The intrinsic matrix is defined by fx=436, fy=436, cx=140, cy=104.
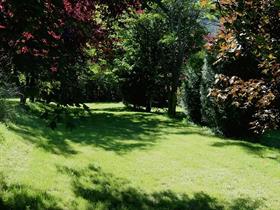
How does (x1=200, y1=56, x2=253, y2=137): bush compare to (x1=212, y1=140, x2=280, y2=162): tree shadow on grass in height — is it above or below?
above

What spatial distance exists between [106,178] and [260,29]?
484cm

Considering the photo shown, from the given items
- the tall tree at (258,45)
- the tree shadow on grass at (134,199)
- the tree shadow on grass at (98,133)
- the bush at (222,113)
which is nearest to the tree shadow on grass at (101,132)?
the tree shadow on grass at (98,133)

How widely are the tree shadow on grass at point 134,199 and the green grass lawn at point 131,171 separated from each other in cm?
Answer: 2

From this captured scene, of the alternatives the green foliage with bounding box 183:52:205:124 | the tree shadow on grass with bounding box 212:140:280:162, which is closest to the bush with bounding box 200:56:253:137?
the tree shadow on grass with bounding box 212:140:280:162

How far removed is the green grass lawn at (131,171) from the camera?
8109 mm

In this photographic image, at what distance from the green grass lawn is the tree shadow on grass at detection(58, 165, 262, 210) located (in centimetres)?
2

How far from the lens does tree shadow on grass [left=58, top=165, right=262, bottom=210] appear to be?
7.88 meters

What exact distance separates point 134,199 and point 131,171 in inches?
88.7

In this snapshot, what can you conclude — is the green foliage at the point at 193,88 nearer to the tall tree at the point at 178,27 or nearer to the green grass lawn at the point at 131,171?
the tall tree at the point at 178,27

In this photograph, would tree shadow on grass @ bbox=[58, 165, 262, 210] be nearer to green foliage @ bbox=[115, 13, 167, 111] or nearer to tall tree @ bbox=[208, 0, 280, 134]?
tall tree @ bbox=[208, 0, 280, 134]

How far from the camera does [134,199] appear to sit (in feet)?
27.0

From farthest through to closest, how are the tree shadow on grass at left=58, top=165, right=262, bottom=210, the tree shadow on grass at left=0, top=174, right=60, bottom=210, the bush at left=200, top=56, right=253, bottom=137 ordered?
the bush at left=200, top=56, right=253, bottom=137 < the tree shadow on grass at left=58, top=165, right=262, bottom=210 < the tree shadow on grass at left=0, top=174, right=60, bottom=210

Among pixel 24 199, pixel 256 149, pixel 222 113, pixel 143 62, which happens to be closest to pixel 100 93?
pixel 143 62

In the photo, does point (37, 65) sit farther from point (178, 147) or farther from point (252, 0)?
point (178, 147)
